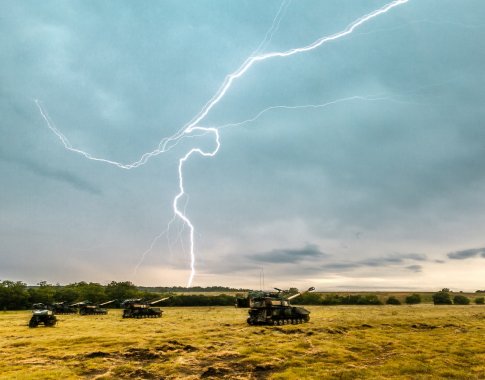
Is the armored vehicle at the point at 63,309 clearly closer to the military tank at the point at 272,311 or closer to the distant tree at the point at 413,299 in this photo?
the military tank at the point at 272,311

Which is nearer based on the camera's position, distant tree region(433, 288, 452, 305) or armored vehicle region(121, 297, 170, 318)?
armored vehicle region(121, 297, 170, 318)

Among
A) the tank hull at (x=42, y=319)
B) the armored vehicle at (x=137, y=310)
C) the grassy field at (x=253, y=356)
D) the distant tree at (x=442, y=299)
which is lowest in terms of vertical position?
the grassy field at (x=253, y=356)

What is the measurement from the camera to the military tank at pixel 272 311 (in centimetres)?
3297

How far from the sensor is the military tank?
32969 millimetres

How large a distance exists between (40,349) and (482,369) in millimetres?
21700

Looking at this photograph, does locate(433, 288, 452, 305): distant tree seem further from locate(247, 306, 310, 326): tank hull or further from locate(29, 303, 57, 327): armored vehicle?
locate(29, 303, 57, 327): armored vehicle

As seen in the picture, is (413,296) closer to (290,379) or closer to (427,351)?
(427,351)

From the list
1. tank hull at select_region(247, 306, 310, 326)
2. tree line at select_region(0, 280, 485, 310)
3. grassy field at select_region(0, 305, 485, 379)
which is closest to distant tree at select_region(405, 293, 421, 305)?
tree line at select_region(0, 280, 485, 310)

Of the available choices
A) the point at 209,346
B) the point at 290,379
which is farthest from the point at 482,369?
the point at 209,346

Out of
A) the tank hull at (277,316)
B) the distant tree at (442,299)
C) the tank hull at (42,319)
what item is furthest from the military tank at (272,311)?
the distant tree at (442,299)

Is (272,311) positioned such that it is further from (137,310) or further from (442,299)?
(442,299)

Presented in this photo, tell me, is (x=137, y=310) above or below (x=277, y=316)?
above

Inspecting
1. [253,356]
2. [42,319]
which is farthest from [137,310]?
[253,356]

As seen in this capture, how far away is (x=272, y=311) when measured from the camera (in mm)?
33156
